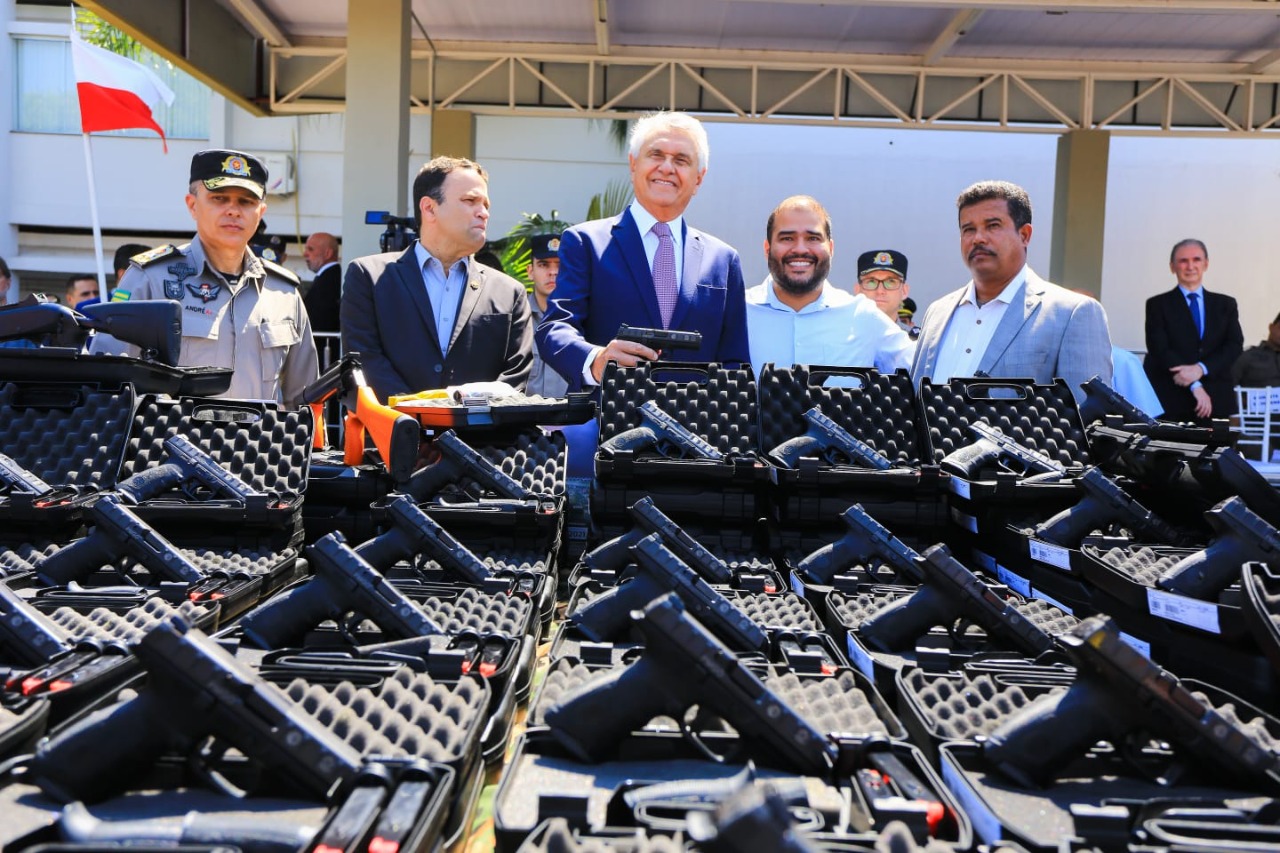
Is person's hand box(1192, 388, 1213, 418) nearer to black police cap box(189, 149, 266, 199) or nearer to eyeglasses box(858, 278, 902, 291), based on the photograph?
eyeglasses box(858, 278, 902, 291)

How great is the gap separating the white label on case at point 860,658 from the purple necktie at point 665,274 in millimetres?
1421

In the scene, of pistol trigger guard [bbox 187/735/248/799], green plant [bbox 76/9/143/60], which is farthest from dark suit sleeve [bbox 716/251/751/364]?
green plant [bbox 76/9/143/60]

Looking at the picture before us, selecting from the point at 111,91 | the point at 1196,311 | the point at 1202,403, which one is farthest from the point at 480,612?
the point at 111,91

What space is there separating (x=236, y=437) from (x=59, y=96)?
18003 millimetres

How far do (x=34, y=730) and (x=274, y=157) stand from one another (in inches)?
679

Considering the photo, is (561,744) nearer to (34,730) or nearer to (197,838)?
(197,838)

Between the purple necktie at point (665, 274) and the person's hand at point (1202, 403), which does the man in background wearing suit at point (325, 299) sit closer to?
the purple necktie at point (665, 274)

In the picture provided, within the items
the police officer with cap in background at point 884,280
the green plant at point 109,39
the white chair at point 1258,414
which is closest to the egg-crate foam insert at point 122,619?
the police officer with cap in background at point 884,280

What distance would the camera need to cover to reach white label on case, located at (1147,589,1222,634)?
5.16 feet

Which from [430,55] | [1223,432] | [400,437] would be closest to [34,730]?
[400,437]

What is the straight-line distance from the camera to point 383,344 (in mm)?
3117

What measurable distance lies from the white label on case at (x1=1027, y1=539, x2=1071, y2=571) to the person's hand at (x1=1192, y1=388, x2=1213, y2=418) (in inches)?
235

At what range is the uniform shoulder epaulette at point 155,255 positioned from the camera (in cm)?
325

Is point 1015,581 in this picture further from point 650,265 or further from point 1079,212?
point 1079,212
